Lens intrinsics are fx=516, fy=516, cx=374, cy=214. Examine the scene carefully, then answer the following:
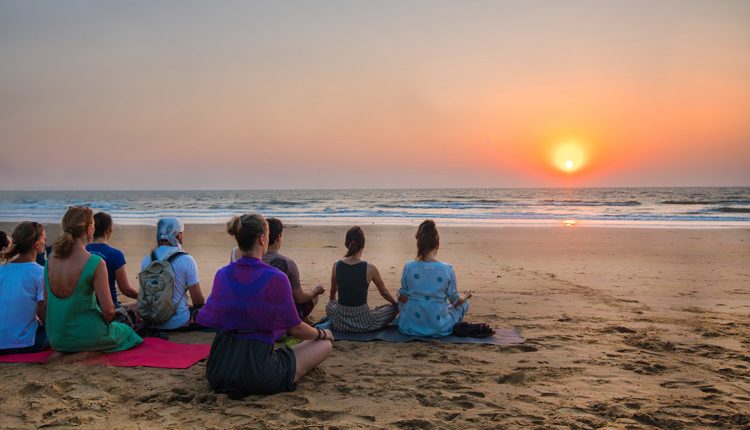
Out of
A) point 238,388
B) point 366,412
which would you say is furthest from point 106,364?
point 366,412

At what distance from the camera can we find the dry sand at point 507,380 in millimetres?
3330

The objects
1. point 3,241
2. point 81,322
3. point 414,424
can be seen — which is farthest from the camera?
point 3,241

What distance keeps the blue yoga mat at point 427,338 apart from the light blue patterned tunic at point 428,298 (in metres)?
0.08

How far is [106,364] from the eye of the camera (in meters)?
4.34

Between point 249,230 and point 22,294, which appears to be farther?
point 22,294

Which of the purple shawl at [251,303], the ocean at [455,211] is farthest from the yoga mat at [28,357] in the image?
the ocean at [455,211]

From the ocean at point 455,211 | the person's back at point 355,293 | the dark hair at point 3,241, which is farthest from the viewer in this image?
the ocean at point 455,211

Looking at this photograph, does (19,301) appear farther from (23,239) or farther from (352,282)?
(352,282)

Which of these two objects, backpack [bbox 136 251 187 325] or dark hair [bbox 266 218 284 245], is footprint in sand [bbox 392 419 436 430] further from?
backpack [bbox 136 251 187 325]

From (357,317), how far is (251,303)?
2051mm

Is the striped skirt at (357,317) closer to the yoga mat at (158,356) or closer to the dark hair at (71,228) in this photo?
the yoga mat at (158,356)

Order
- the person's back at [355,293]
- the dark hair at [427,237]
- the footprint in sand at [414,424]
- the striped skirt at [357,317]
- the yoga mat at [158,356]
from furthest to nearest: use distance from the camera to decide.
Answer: the striped skirt at [357,317], the person's back at [355,293], the dark hair at [427,237], the yoga mat at [158,356], the footprint in sand at [414,424]

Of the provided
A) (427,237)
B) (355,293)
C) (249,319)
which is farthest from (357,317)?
(249,319)

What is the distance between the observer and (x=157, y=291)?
5.13 metres
